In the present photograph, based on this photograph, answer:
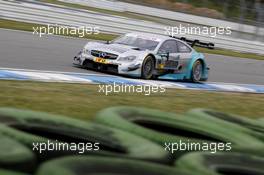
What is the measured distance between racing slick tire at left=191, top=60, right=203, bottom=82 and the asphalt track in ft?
3.61

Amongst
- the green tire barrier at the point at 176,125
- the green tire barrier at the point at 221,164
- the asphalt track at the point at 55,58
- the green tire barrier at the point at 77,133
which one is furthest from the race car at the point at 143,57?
the green tire barrier at the point at 221,164

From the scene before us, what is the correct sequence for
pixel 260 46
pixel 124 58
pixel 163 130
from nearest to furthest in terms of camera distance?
1. pixel 163 130
2. pixel 124 58
3. pixel 260 46

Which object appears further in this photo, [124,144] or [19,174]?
[124,144]

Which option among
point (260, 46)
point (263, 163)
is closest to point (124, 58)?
point (263, 163)

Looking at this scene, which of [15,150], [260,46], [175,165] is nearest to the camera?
[15,150]

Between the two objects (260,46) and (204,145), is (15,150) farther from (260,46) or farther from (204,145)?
(260,46)

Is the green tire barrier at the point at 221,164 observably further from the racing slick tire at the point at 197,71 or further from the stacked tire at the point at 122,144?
the racing slick tire at the point at 197,71

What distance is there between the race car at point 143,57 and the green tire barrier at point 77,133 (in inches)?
314

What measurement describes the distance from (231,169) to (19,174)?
1.69 m

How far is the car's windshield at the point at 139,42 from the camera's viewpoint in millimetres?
13578

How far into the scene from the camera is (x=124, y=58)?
42.7 feet
